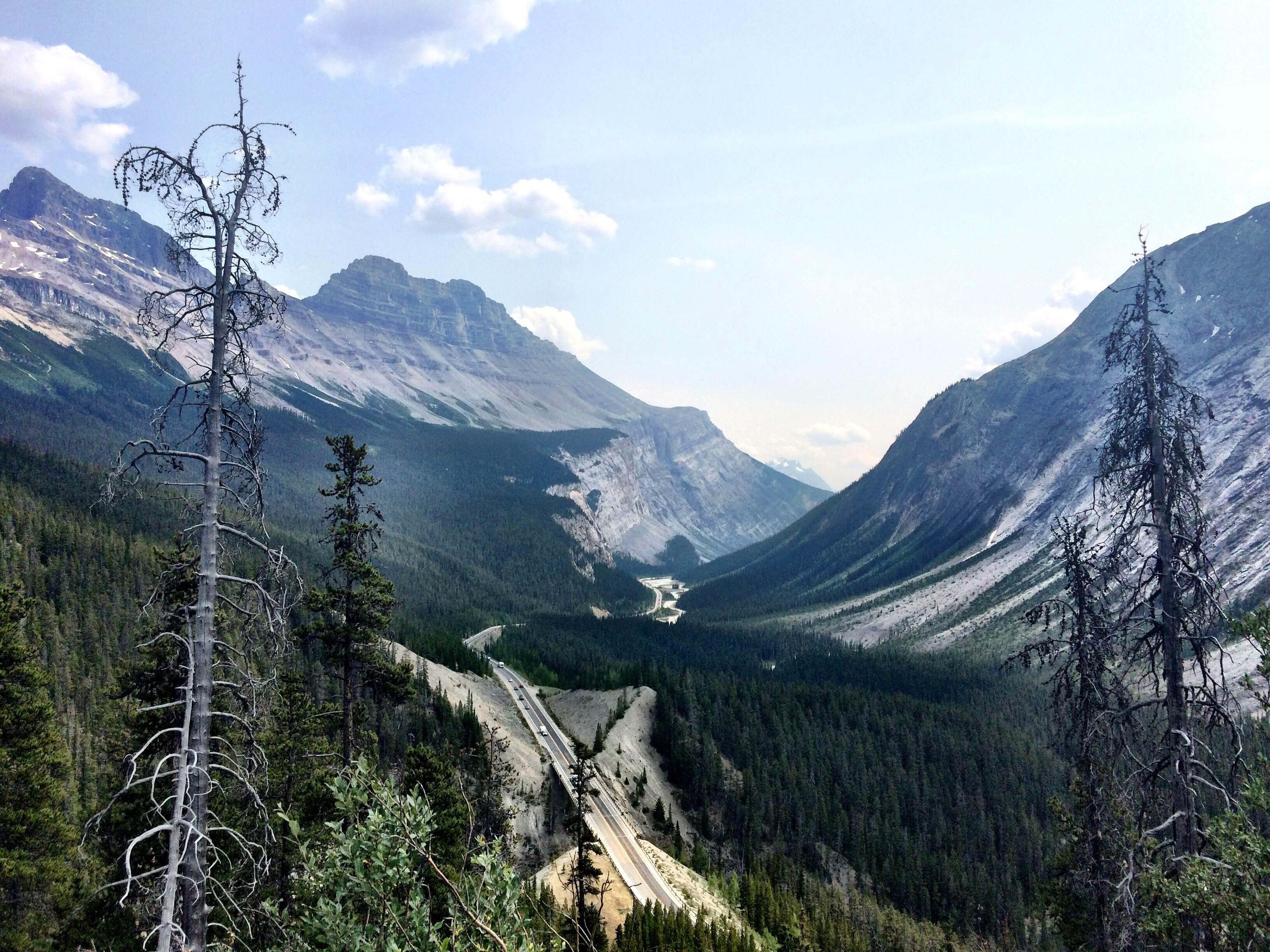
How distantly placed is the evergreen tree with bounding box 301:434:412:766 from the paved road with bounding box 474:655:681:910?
42.3 ft

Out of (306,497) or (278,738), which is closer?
(278,738)

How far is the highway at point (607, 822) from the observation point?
4103cm

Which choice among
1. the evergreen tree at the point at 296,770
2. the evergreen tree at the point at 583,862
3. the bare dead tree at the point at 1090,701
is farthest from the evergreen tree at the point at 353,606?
the bare dead tree at the point at 1090,701

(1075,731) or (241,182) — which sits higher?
Result: (241,182)

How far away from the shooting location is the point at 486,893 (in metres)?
9.07

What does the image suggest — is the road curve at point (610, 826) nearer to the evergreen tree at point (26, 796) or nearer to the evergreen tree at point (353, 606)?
the evergreen tree at point (353, 606)

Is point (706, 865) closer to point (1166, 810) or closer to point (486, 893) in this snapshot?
point (1166, 810)

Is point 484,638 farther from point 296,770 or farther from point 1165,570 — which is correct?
point 1165,570

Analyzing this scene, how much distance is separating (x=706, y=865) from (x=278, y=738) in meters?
42.9

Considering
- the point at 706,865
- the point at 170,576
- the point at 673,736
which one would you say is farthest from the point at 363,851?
the point at 673,736

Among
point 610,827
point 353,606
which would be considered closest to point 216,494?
point 353,606

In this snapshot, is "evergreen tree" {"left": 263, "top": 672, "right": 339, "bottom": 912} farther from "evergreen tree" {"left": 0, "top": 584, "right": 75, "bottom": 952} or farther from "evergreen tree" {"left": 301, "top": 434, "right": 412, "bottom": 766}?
"evergreen tree" {"left": 0, "top": 584, "right": 75, "bottom": 952}

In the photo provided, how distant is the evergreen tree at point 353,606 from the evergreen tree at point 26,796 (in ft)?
26.8

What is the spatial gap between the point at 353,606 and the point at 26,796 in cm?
1150
